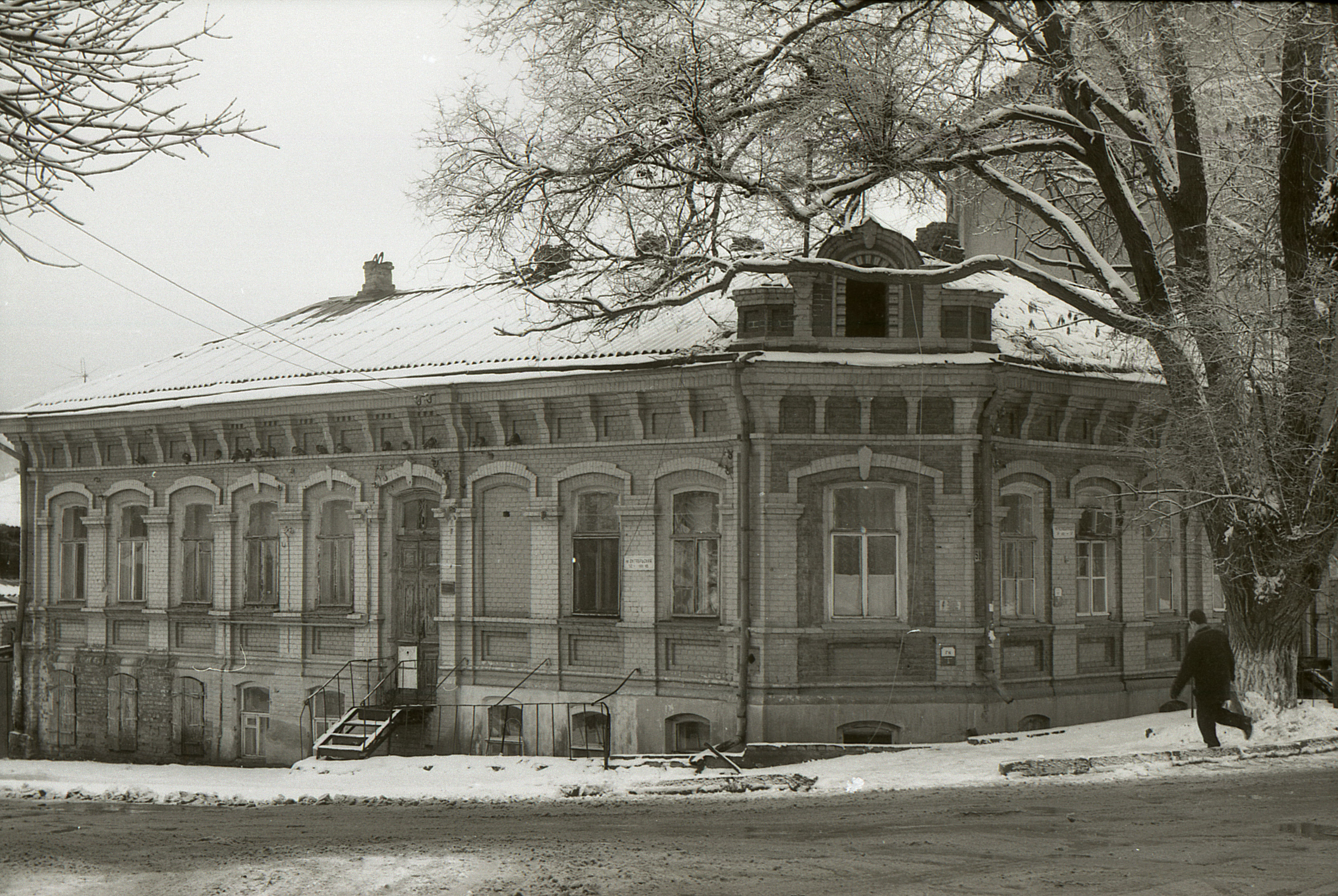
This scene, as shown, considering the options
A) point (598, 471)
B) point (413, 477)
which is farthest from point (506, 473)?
point (413, 477)

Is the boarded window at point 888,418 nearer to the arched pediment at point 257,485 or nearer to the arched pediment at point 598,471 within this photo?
the arched pediment at point 598,471

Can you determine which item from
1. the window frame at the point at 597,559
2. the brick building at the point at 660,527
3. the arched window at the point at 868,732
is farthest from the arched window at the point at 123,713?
the arched window at the point at 868,732

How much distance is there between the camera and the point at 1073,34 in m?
13.2

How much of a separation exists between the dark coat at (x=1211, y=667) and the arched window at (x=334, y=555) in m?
12.6

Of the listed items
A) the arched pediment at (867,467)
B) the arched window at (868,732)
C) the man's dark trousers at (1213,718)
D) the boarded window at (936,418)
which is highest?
the boarded window at (936,418)

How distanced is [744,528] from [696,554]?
3.71 ft

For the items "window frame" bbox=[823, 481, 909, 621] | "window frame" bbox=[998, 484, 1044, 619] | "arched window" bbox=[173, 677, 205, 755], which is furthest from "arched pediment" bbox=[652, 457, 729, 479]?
"arched window" bbox=[173, 677, 205, 755]

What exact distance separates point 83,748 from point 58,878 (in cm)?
1452

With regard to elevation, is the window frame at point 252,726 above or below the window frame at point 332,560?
below

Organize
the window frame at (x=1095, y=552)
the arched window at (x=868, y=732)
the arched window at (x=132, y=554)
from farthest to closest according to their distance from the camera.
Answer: the arched window at (x=132, y=554) → the window frame at (x=1095, y=552) → the arched window at (x=868, y=732)

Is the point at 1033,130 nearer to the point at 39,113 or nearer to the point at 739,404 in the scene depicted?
the point at 739,404

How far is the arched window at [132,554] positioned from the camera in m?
23.8

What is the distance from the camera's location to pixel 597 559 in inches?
749

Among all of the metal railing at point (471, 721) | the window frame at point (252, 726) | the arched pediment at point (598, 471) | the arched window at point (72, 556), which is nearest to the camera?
the arched pediment at point (598, 471)
